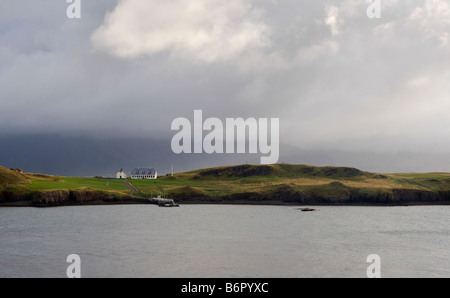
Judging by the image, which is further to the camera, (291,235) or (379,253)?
(291,235)

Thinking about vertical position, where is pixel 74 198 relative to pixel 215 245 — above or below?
above

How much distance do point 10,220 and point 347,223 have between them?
99322 mm

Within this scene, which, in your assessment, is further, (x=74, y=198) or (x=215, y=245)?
(x=74, y=198)

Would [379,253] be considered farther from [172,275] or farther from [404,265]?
[172,275]

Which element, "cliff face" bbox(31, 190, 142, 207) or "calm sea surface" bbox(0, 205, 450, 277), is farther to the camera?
"cliff face" bbox(31, 190, 142, 207)

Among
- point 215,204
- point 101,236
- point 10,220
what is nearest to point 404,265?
point 101,236

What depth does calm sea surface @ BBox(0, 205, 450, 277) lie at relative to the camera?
65.5 m

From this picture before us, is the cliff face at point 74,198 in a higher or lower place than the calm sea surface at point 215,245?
higher

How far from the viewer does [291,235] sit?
103 meters

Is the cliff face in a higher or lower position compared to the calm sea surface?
higher

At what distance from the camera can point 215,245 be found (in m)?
86.8

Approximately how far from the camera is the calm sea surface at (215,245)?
65500mm

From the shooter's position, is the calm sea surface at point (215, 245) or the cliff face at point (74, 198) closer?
the calm sea surface at point (215, 245)
